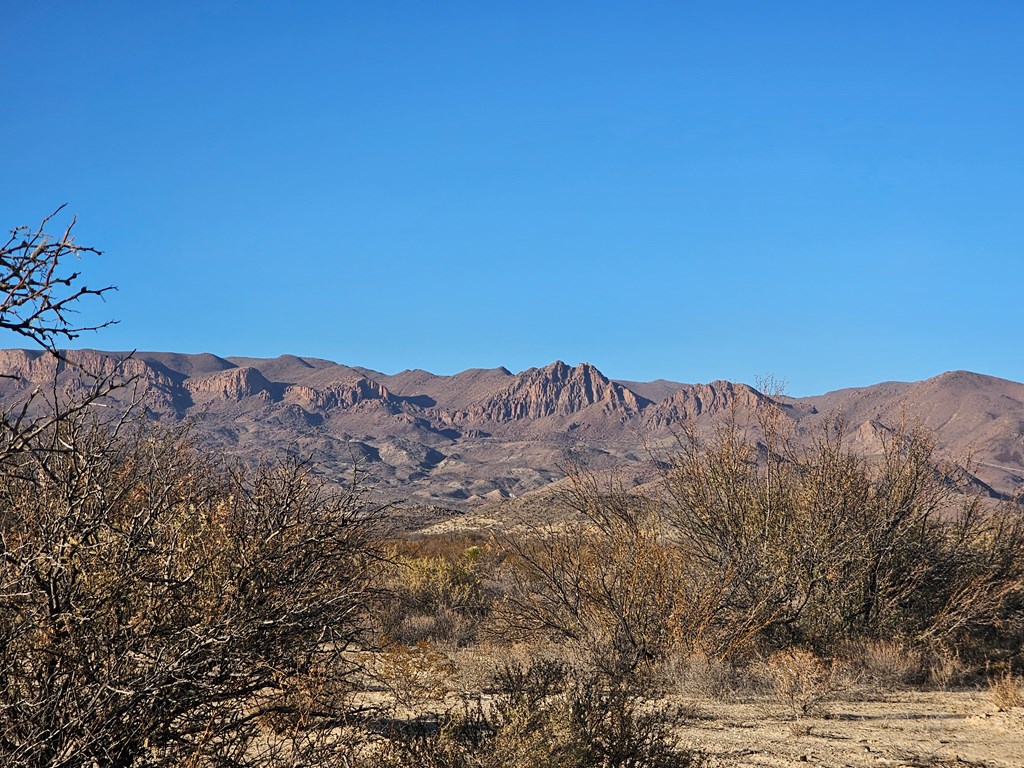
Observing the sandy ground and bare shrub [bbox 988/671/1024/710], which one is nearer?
the sandy ground

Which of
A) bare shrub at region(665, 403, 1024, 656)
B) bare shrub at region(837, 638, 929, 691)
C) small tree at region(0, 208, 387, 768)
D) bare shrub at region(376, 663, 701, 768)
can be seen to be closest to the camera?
small tree at region(0, 208, 387, 768)

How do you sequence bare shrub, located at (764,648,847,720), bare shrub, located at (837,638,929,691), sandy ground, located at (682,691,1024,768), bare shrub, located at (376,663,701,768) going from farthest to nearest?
bare shrub, located at (837,638,929,691) → bare shrub, located at (764,648,847,720) → sandy ground, located at (682,691,1024,768) → bare shrub, located at (376,663,701,768)

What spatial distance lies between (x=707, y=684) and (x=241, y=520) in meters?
7.40

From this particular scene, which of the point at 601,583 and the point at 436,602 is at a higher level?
the point at 601,583

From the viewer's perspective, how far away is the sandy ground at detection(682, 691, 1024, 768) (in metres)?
8.92

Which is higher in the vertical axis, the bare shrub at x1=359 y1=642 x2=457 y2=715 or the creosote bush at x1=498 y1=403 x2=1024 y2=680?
the creosote bush at x1=498 y1=403 x2=1024 y2=680

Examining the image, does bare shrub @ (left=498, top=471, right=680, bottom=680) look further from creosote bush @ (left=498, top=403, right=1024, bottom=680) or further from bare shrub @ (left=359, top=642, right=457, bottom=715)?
bare shrub @ (left=359, top=642, right=457, bottom=715)

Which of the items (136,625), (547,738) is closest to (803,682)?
(547,738)

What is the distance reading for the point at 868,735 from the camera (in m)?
9.96

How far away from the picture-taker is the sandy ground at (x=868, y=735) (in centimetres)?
892

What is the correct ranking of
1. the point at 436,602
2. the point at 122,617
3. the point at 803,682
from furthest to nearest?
the point at 436,602
the point at 803,682
the point at 122,617

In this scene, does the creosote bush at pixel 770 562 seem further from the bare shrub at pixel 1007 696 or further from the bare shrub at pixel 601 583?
the bare shrub at pixel 1007 696

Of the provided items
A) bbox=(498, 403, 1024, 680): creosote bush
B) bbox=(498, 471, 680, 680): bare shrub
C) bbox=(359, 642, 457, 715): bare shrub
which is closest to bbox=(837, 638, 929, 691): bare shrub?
bbox=(498, 403, 1024, 680): creosote bush

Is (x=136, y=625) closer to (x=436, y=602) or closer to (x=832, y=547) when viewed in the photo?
(x=832, y=547)
